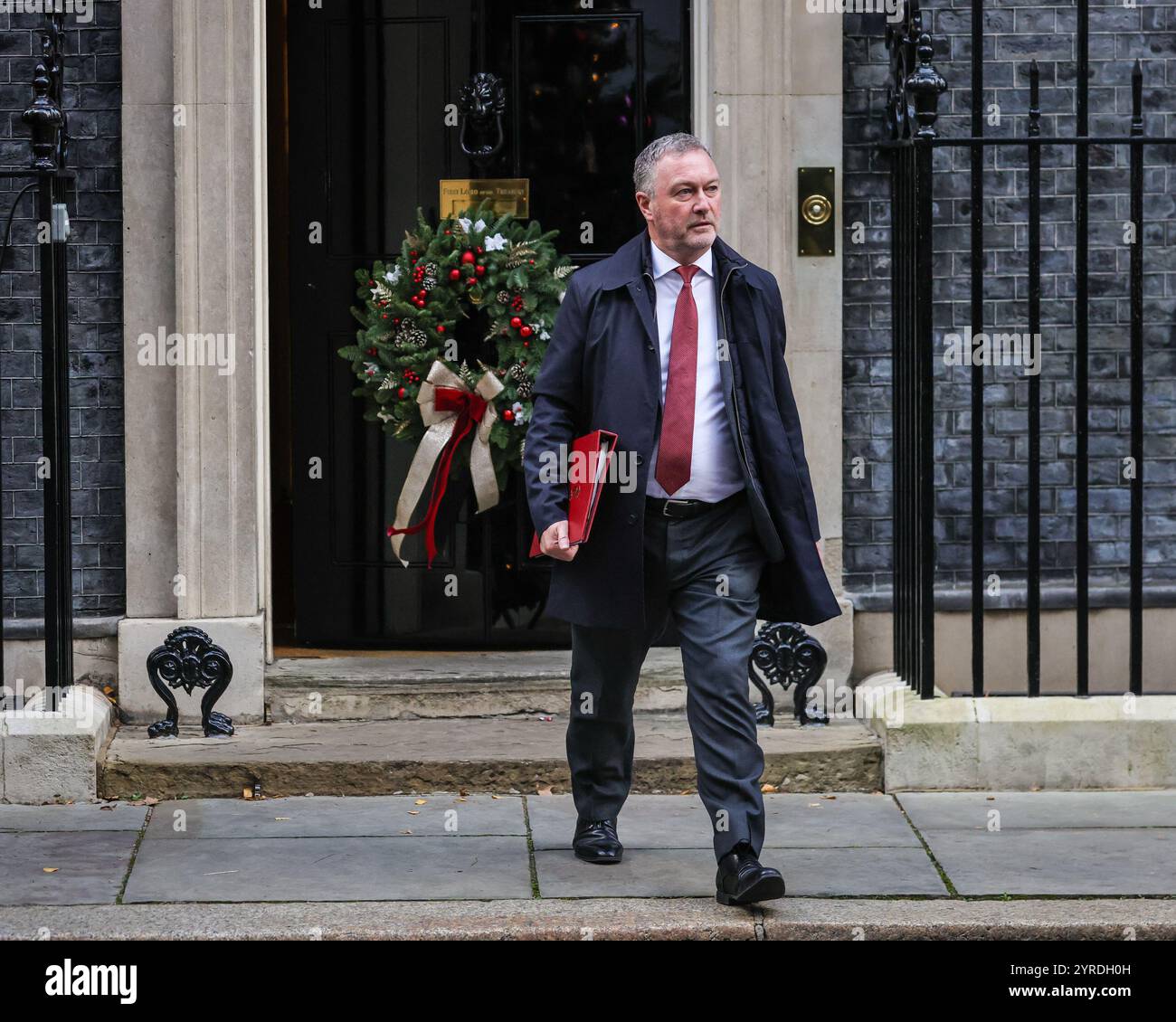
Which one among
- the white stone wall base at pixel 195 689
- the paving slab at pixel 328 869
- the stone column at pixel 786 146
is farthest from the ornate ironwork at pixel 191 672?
the stone column at pixel 786 146

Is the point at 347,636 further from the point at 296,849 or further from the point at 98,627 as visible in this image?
the point at 296,849

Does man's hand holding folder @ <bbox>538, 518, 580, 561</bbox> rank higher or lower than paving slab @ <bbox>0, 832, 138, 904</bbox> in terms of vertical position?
higher

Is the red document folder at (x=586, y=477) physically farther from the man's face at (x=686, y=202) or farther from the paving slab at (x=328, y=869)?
the paving slab at (x=328, y=869)

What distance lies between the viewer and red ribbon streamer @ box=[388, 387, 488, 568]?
A: 6.95 metres

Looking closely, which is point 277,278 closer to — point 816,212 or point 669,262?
point 816,212

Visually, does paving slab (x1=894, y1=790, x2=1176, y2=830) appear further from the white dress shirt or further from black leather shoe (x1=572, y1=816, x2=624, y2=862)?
the white dress shirt

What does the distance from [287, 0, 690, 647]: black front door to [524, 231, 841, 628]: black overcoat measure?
6.95 feet

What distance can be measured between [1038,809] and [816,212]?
241cm

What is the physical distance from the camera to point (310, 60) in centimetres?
733

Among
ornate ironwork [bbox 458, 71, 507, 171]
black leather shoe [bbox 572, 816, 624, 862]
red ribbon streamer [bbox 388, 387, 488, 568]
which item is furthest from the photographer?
ornate ironwork [bbox 458, 71, 507, 171]

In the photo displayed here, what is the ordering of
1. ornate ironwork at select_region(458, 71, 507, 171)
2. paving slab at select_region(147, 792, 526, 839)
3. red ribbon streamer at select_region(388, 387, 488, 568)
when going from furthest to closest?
ornate ironwork at select_region(458, 71, 507, 171)
red ribbon streamer at select_region(388, 387, 488, 568)
paving slab at select_region(147, 792, 526, 839)

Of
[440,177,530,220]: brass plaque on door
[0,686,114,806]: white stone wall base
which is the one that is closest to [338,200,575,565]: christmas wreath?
[440,177,530,220]: brass plaque on door

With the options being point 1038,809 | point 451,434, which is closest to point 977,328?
point 1038,809

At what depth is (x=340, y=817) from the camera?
6160 mm
